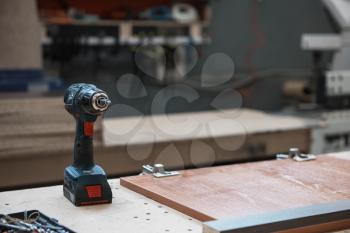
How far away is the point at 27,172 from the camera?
2098 mm

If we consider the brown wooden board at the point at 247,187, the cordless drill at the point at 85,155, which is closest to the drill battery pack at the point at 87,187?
the cordless drill at the point at 85,155

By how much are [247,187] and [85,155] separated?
0.37 meters

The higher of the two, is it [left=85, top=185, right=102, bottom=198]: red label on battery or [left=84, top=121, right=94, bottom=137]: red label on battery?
[left=84, top=121, right=94, bottom=137]: red label on battery

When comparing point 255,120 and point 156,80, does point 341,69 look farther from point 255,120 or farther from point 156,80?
point 156,80

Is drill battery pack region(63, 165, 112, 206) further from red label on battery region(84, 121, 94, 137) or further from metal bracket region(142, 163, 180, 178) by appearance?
metal bracket region(142, 163, 180, 178)

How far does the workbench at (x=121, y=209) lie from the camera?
3.30 ft

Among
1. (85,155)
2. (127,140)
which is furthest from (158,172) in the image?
(127,140)

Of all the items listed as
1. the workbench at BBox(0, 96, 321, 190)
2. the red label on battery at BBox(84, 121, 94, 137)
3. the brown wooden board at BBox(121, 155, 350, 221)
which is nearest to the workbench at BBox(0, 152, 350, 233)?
the brown wooden board at BBox(121, 155, 350, 221)

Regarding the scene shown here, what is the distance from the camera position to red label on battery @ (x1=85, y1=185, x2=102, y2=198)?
114cm

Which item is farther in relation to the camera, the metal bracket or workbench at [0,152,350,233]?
the metal bracket

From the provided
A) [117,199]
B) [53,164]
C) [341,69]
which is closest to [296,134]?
[341,69]

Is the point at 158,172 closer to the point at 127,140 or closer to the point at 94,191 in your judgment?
the point at 94,191

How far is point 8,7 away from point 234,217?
1.77 metres

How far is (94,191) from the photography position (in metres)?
1.15
